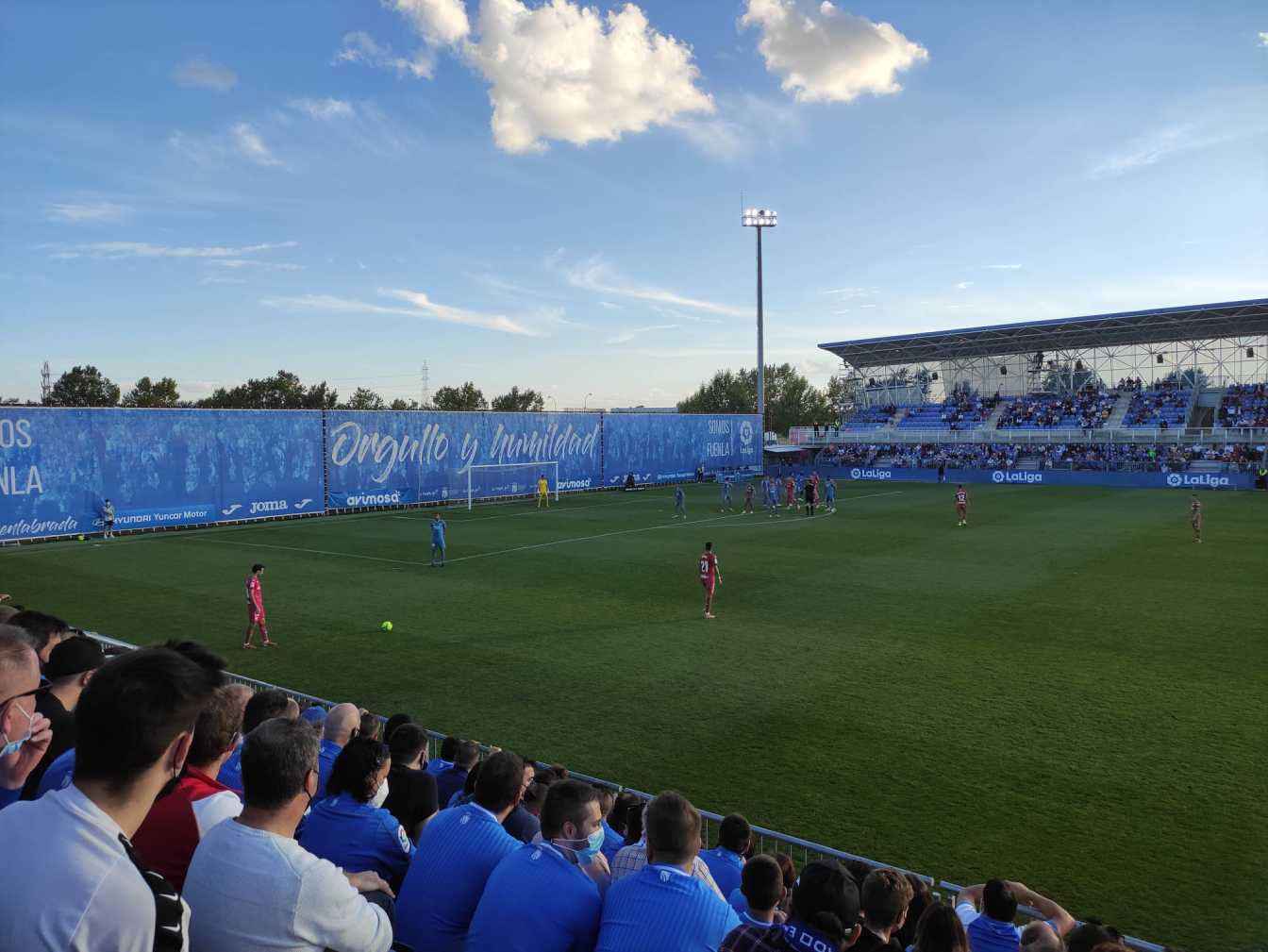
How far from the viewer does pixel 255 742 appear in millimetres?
2891

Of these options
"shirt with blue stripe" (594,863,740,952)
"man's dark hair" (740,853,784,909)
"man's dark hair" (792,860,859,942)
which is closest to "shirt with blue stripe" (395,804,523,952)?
"shirt with blue stripe" (594,863,740,952)

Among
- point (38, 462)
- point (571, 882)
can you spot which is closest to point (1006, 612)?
point (571, 882)

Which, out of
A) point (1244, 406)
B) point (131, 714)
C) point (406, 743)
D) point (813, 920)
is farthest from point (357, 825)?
point (1244, 406)

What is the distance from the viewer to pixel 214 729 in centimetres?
351

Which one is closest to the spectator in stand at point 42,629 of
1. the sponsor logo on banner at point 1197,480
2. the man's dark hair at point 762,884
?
the man's dark hair at point 762,884

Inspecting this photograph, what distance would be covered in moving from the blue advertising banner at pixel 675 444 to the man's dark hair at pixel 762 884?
4855 centimetres

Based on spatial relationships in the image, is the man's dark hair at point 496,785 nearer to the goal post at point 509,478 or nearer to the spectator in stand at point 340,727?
the spectator in stand at point 340,727

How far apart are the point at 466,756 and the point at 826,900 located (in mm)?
3428

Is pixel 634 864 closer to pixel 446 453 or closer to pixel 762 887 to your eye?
pixel 762 887

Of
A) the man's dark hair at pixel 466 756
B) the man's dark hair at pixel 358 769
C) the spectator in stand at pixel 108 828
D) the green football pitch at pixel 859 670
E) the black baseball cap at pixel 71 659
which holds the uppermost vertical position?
the spectator in stand at pixel 108 828

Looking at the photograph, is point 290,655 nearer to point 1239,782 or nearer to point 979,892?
point 979,892

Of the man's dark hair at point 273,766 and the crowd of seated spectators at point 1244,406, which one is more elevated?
the crowd of seated spectators at point 1244,406

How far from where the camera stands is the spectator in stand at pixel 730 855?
4.96 metres

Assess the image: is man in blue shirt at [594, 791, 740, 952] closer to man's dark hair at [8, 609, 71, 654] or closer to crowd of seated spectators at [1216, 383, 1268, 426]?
man's dark hair at [8, 609, 71, 654]
